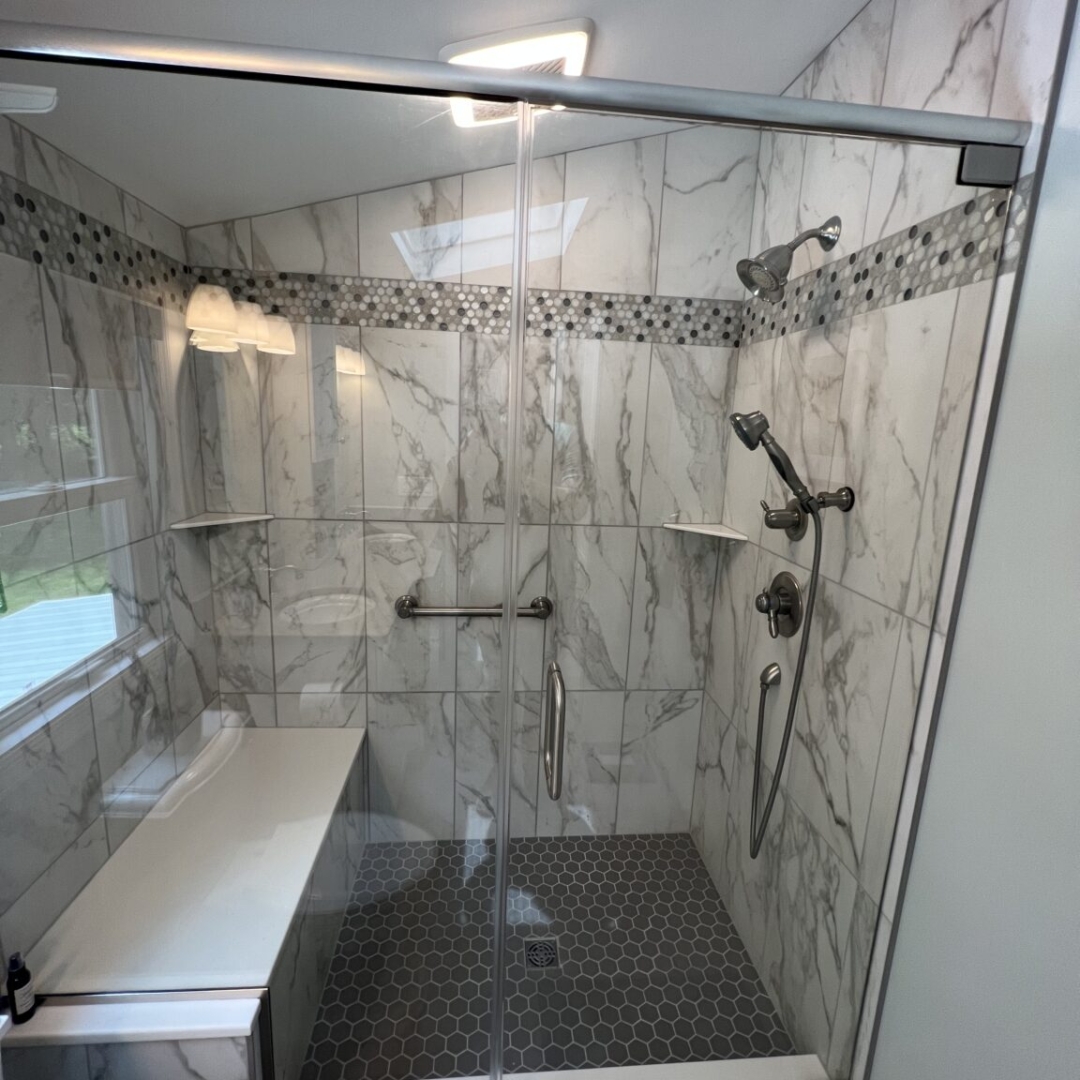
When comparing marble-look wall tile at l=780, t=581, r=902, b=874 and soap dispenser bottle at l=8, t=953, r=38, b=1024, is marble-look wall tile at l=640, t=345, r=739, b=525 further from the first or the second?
soap dispenser bottle at l=8, t=953, r=38, b=1024

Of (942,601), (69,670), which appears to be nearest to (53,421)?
(69,670)

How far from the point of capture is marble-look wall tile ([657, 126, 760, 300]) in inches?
54.4

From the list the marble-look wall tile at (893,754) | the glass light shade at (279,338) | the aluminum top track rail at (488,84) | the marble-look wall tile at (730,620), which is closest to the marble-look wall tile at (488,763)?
the marble-look wall tile at (730,620)

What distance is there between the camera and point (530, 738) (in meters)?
1.75

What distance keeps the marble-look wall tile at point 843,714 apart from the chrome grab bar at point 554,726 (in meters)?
0.64

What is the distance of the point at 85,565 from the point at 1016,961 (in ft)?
6.10

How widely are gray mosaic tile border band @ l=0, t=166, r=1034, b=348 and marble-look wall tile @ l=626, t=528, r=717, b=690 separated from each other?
0.58 meters

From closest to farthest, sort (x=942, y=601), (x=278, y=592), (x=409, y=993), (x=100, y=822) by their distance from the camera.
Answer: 1. (x=942, y=601)
2. (x=100, y=822)
3. (x=409, y=993)
4. (x=278, y=592)

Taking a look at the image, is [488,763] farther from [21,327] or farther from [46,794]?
[21,327]

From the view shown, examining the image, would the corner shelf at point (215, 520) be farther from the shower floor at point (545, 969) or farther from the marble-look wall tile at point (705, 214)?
the marble-look wall tile at point (705, 214)

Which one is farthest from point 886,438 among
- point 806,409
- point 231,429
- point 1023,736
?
point 231,429

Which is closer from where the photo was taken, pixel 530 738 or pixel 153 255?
pixel 153 255

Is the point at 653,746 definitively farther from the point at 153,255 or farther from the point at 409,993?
the point at 153,255

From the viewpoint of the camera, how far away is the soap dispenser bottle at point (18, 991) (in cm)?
107
